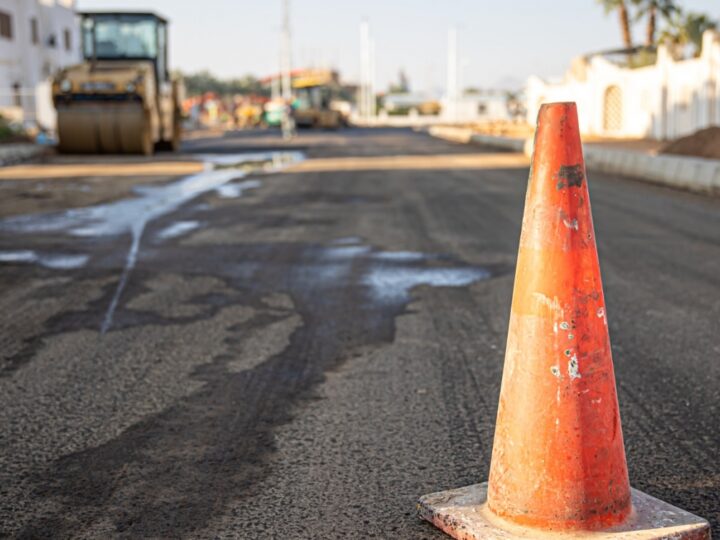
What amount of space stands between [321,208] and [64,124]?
1246 centimetres

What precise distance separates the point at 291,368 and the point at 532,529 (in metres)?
2.12

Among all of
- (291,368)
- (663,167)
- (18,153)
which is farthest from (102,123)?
(291,368)

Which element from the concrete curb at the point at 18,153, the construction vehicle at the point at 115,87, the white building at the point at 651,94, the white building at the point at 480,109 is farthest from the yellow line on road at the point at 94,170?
the white building at the point at 480,109

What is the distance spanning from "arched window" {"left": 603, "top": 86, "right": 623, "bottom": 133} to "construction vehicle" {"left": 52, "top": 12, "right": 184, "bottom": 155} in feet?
65.9

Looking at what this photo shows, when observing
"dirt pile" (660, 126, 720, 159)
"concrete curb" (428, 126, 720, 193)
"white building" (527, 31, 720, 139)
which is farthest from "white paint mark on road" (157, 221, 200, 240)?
"white building" (527, 31, 720, 139)

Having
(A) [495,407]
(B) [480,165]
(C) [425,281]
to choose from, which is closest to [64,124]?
(B) [480,165]

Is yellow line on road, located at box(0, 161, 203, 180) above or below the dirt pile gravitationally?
below

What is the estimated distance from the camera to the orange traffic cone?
262cm

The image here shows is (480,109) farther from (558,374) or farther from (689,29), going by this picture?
(558,374)

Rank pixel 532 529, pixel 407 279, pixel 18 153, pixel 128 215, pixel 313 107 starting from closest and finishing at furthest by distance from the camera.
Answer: pixel 532 529
pixel 407 279
pixel 128 215
pixel 18 153
pixel 313 107

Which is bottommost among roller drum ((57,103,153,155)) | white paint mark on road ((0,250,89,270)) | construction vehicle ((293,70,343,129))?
white paint mark on road ((0,250,89,270))

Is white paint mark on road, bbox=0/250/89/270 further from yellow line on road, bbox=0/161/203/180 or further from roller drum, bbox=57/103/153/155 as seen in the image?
roller drum, bbox=57/103/153/155

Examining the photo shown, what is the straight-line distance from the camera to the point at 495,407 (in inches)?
155

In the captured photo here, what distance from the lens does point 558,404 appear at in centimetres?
266
